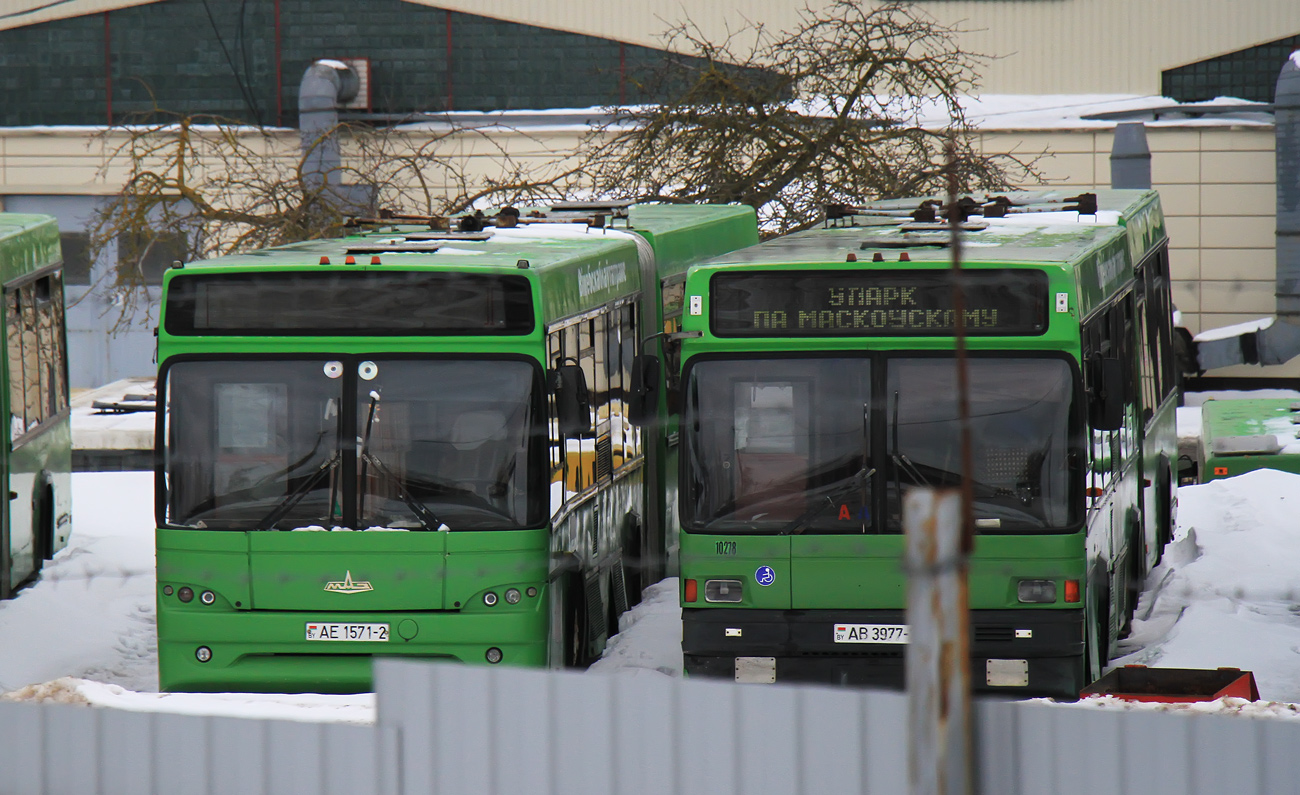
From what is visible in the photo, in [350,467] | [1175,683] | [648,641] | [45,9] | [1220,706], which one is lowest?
[648,641]

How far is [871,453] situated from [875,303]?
0.77m

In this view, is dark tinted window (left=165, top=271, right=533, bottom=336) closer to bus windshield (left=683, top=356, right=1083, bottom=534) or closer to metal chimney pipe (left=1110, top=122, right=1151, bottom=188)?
bus windshield (left=683, top=356, right=1083, bottom=534)

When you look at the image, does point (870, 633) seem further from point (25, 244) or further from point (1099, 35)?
point (1099, 35)

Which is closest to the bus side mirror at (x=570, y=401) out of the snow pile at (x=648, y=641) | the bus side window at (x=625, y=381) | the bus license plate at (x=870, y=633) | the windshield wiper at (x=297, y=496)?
the windshield wiper at (x=297, y=496)

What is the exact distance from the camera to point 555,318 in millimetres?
9555

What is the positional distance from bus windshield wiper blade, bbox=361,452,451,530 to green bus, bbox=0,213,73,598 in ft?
15.8

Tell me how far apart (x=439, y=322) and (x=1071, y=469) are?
→ 3302mm

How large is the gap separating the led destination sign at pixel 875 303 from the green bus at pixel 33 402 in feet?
20.5

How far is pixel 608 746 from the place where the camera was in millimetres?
4531

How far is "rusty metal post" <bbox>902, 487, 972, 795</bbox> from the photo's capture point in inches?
136

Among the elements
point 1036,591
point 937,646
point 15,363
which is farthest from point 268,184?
point 937,646

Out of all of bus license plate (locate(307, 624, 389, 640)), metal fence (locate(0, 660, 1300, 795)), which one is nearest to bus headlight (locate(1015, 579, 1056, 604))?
bus license plate (locate(307, 624, 389, 640))

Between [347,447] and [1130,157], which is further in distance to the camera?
[1130,157]

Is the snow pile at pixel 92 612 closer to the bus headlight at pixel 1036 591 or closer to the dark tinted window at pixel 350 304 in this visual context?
the dark tinted window at pixel 350 304
